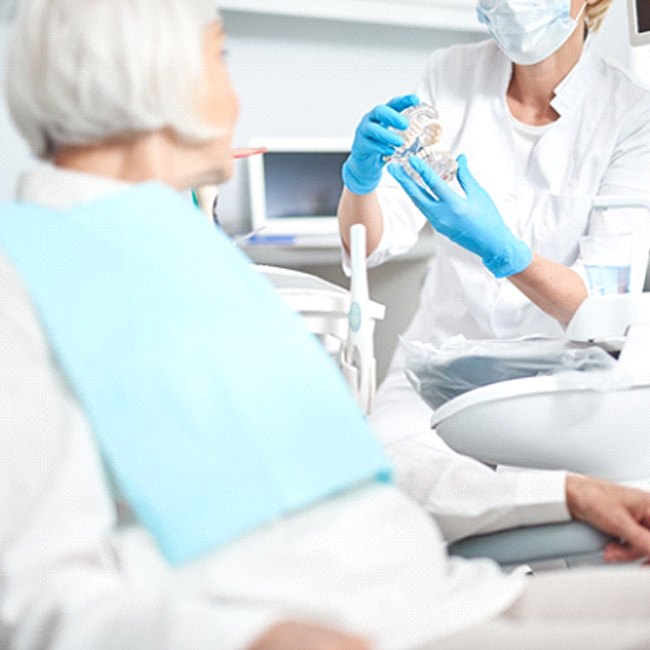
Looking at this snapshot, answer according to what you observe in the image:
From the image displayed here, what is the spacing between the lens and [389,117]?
5.65 ft

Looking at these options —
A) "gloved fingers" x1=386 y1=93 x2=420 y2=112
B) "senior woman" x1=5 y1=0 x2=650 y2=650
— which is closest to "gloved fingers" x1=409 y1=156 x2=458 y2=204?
"gloved fingers" x1=386 y1=93 x2=420 y2=112

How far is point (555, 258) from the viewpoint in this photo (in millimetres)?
2010

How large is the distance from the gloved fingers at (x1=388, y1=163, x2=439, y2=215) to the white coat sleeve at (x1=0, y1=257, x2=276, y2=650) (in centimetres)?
100

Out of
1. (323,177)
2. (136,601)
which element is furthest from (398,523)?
(323,177)

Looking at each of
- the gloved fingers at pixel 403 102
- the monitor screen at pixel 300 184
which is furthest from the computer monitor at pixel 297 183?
the gloved fingers at pixel 403 102

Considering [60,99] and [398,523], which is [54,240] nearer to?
[60,99]

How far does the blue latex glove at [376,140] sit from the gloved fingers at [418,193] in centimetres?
5

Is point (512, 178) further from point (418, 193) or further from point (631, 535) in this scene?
point (631, 535)

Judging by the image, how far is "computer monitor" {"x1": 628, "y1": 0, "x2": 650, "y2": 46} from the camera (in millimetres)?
1979

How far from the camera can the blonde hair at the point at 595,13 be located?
78.7 inches

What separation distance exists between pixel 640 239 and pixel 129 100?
36.3 inches

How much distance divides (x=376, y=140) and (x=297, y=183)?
4.39ft

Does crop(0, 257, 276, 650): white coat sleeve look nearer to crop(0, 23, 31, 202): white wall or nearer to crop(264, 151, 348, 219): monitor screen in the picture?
crop(0, 23, 31, 202): white wall

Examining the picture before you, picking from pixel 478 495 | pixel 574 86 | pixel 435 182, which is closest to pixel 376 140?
pixel 435 182
